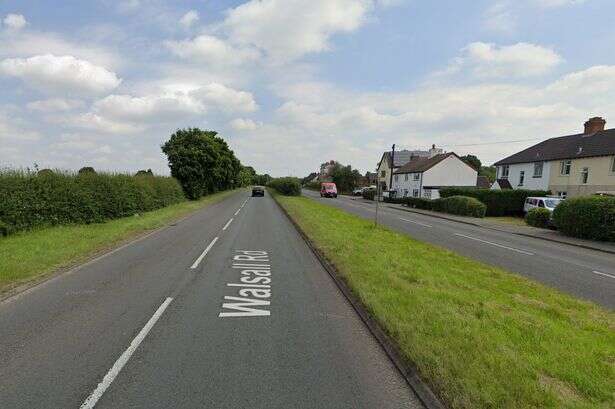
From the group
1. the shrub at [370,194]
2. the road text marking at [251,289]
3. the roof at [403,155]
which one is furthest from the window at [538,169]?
the road text marking at [251,289]

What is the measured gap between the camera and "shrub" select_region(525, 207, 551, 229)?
814 inches

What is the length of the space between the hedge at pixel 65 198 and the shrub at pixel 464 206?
965 inches

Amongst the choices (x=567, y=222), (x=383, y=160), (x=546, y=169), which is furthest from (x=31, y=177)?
(x=383, y=160)

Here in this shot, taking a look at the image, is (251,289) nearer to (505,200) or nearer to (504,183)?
(505,200)

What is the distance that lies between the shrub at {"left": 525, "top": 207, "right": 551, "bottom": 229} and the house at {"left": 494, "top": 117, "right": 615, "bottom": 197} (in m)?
13.7

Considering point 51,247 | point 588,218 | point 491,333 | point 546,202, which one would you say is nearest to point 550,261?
point 588,218

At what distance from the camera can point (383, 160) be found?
7494 cm

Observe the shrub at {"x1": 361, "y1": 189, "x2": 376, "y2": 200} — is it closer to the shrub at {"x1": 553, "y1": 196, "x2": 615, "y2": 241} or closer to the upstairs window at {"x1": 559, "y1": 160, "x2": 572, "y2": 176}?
the upstairs window at {"x1": 559, "y1": 160, "x2": 572, "y2": 176}

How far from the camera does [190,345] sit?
4.27 meters

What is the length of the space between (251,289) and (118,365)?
300 cm

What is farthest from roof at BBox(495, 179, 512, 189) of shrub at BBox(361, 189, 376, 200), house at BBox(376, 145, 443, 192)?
house at BBox(376, 145, 443, 192)

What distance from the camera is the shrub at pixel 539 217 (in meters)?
20.7

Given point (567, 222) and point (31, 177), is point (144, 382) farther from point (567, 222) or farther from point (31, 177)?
point (567, 222)

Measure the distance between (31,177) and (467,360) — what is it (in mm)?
16196
